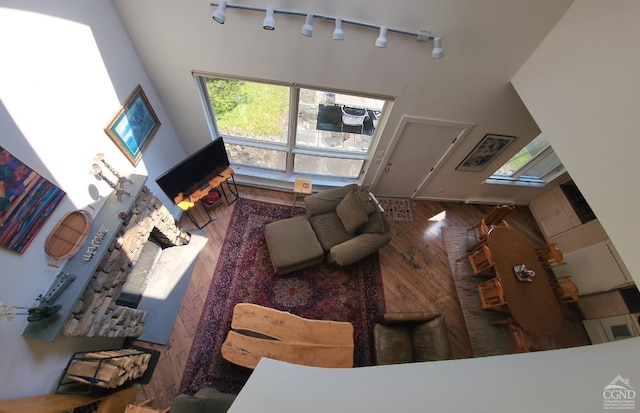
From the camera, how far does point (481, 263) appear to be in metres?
4.11

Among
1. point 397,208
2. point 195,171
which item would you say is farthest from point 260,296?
point 397,208

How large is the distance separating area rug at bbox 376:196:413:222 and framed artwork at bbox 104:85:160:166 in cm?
375

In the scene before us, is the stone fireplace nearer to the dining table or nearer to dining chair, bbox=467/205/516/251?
the dining table

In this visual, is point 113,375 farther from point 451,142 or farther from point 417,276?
point 451,142

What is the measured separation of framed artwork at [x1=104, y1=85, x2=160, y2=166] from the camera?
2.82m

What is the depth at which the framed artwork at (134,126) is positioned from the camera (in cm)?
282

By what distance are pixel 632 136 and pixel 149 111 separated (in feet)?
15.4

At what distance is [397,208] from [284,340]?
10.2 ft

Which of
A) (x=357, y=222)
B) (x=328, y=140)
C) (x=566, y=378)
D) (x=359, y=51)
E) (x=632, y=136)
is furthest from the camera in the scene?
(x=328, y=140)

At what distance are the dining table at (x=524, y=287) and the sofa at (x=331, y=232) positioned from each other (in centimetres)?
151

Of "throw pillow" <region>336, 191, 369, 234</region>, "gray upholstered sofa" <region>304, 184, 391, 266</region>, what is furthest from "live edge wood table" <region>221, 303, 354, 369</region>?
"throw pillow" <region>336, 191, 369, 234</region>

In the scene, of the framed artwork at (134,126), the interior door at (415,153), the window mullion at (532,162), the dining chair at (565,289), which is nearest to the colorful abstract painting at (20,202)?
the framed artwork at (134,126)

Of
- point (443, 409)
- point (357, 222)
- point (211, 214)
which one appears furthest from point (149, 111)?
point (443, 409)

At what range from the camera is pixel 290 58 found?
3.00 meters
